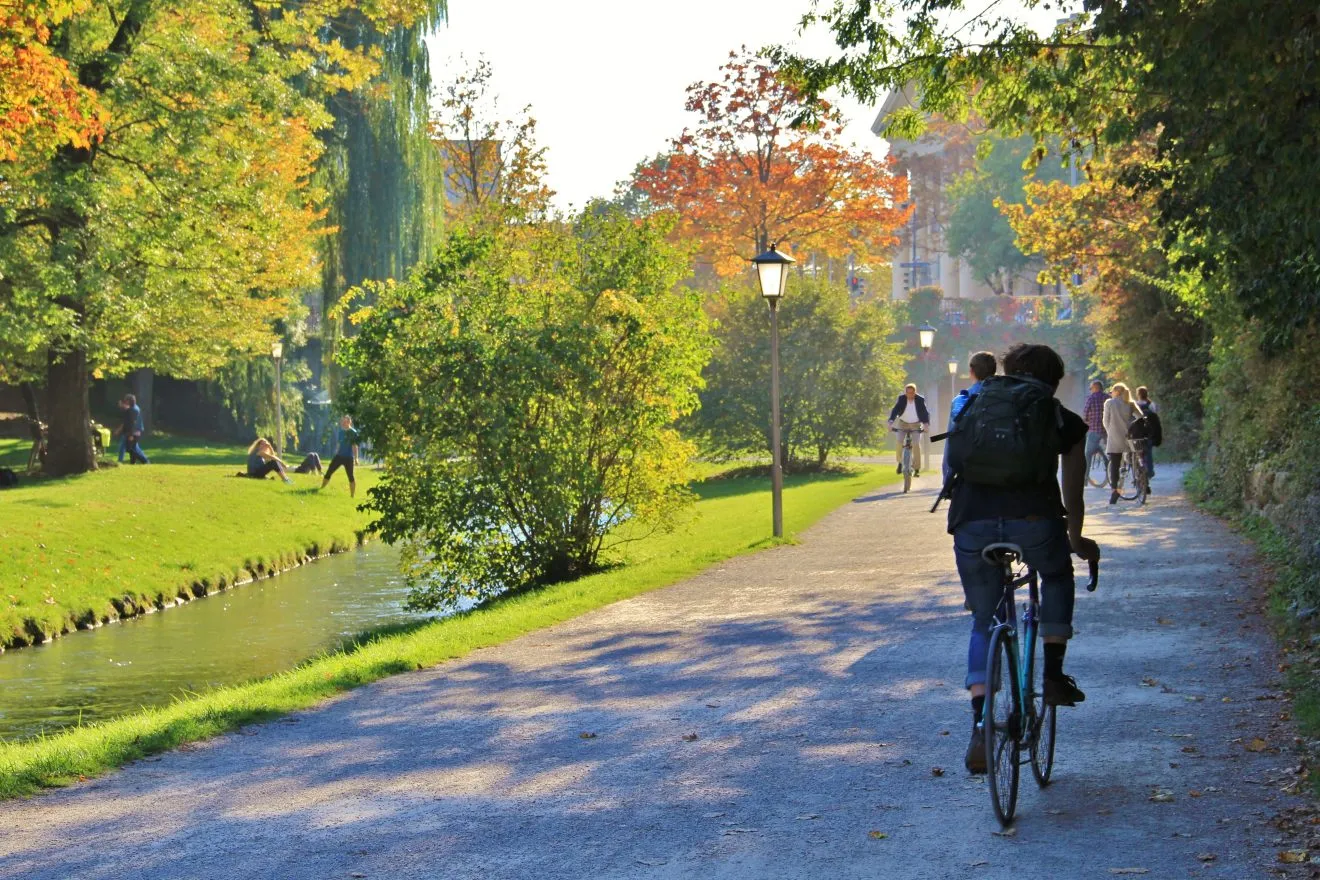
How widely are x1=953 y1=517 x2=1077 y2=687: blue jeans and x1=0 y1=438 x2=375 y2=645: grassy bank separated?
13.7 m

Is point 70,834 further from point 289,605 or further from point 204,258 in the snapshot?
point 204,258

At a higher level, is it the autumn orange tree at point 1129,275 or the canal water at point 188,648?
the autumn orange tree at point 1129,275

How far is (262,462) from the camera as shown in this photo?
108 feet

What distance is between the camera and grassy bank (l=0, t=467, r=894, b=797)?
8.09 m

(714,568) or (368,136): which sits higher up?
(368,136)

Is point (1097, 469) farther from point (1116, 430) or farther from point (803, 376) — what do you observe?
point (1116, 430)

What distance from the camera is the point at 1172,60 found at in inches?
350

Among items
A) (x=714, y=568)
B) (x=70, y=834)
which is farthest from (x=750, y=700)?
(x=714, y=568)

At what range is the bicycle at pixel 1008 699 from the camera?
6.02 metres

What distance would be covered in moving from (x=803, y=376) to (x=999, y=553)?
31.8 meters

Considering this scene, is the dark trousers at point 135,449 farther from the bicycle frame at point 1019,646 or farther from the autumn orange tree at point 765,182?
the bicycle frame at point 1019,646

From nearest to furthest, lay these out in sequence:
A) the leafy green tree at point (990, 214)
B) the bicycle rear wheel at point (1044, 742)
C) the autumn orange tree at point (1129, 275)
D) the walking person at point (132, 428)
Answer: the bicycle rear wheel at point (1044, 742), the autumn orange tree at point (1129, 275), the walking person at point (132, 428), the leafy green tree at point (990, 214)

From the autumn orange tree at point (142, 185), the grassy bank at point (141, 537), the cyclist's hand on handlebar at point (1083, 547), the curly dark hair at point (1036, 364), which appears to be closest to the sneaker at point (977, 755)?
the cyclist's hand on handlebar at point (1083, 547)

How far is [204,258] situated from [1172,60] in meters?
21.1
